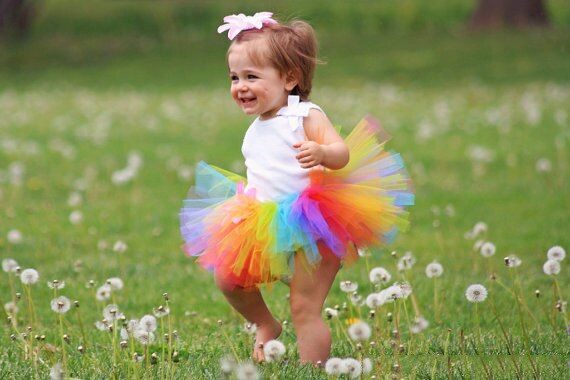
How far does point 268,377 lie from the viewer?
12.6ft

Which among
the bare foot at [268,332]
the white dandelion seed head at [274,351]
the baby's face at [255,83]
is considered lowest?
the bare foot at [268,332]

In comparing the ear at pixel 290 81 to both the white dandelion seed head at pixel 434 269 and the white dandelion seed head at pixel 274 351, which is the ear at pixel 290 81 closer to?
the white dandelion seed head at pixel 434 269

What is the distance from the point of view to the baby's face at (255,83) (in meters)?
4.34

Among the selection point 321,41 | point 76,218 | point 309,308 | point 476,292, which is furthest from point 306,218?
point 321,41

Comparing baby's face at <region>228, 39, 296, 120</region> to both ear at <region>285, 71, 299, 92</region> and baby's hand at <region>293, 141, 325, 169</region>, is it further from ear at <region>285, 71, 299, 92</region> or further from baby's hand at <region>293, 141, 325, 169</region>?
baby's hand at <region>293, 141, 325, 169</region>

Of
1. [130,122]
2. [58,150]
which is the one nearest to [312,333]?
[58,150]

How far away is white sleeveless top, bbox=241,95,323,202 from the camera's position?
4.28m

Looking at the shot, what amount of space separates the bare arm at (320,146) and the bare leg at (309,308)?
0.37 metres

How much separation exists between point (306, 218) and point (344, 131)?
27.6 ft

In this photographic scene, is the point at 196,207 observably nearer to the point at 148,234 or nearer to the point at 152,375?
the point at 152,375

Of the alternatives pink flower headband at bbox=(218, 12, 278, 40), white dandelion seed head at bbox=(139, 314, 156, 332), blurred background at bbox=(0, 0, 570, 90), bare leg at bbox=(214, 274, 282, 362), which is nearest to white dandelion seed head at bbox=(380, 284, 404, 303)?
bare leg at bbox=(214, 274, 282, 362)

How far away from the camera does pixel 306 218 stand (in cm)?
414

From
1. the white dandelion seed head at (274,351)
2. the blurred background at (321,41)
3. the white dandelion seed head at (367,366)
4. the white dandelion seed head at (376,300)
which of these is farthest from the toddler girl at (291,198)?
the blurred background at (321,41)

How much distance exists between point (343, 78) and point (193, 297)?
18832mm
